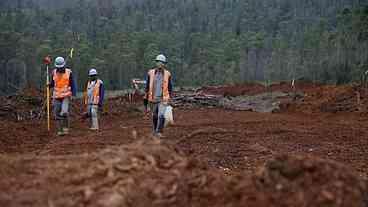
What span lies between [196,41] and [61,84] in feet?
277

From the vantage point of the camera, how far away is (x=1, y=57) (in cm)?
6256

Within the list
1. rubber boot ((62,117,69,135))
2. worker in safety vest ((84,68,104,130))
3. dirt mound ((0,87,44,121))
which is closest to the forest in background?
dirt mound ((0,87,44,121))

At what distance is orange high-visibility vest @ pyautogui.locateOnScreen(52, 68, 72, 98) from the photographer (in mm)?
11492

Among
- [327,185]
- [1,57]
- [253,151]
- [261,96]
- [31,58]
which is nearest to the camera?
[327,185]

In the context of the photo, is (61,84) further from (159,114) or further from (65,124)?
(159,114)

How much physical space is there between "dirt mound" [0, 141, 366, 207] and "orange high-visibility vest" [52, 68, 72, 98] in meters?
7.39

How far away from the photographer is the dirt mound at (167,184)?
3.71 metres

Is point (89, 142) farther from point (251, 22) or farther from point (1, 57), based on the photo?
point (251, 22)

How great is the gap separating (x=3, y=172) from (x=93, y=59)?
227 ft

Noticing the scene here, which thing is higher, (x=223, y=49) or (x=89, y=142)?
(x=223, y=49)

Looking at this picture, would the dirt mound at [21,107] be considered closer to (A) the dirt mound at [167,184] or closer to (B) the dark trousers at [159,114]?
(B) the dark trousers at [159,114]

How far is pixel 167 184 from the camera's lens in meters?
3.88

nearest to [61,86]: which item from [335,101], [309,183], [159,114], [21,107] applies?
[159,114]

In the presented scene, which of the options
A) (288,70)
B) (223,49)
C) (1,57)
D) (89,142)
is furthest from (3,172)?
(223,49)
